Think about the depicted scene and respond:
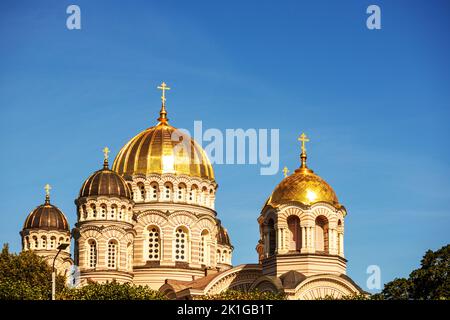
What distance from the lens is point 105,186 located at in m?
61.7

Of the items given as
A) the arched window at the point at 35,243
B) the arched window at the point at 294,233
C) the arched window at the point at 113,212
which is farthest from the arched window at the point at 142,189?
the arched window at the point at 294,233

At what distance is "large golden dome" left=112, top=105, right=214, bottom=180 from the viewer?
66062mm

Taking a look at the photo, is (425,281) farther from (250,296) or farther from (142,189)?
(142,189)

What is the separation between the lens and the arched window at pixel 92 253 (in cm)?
6125

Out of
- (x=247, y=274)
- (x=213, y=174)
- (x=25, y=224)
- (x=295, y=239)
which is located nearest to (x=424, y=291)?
(x=295, y=239)

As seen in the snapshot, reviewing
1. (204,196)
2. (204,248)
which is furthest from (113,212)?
(204,248)

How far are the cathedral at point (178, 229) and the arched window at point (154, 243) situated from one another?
0.06 m

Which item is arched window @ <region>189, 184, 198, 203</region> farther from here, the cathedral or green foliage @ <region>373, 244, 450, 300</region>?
green foliage @ <region>373, 244, 450, 300</region>

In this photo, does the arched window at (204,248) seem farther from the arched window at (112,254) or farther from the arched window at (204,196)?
the arched window at (112,254)

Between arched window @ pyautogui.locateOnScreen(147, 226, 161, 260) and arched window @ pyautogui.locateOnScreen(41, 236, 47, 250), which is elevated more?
arched window @ pyautogui.locateOnScreen(41, 236, 47, 250)

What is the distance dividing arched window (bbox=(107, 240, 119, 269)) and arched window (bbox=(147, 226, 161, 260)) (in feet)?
12.1

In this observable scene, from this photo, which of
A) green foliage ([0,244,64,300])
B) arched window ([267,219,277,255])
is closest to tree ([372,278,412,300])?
arched window ([267,219,277,255])
